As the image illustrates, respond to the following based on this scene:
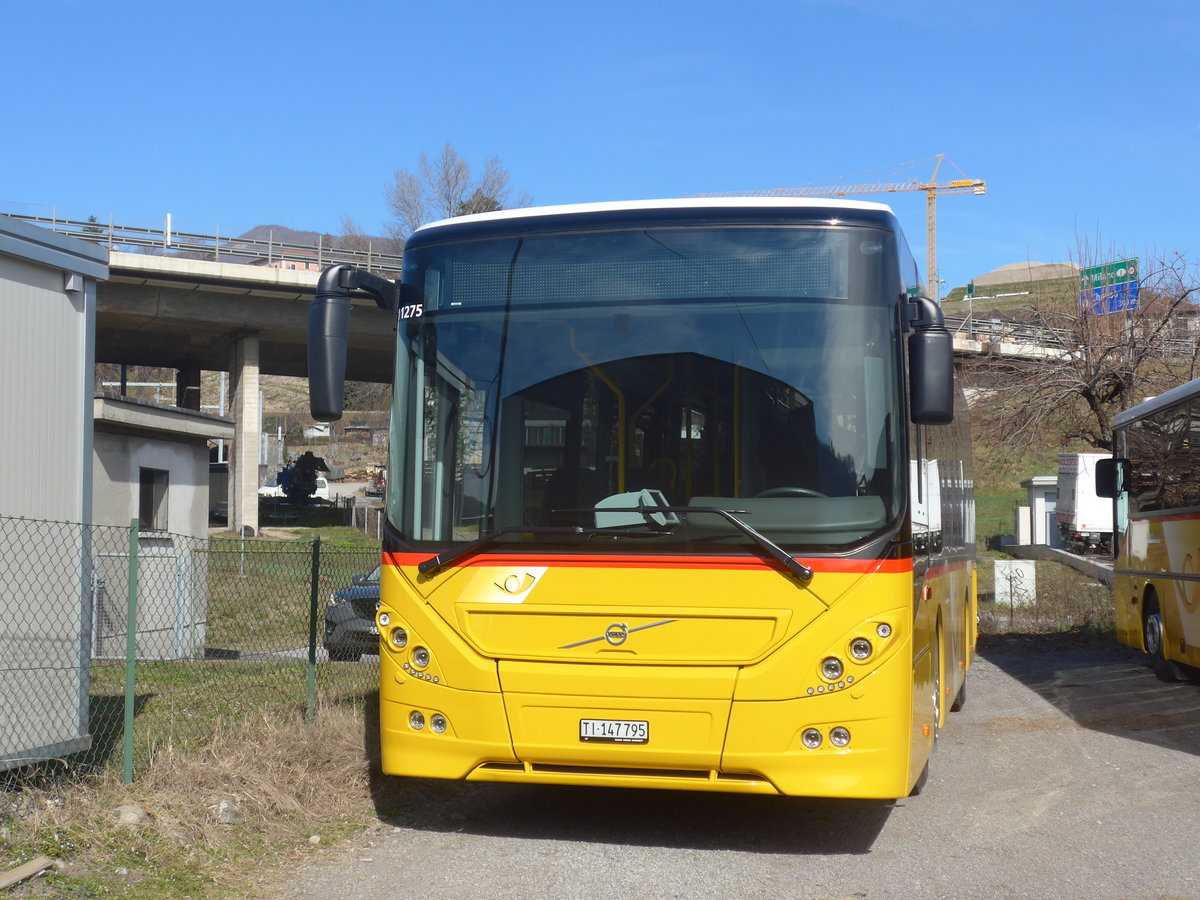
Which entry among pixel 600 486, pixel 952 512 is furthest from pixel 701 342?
pixel 952 512

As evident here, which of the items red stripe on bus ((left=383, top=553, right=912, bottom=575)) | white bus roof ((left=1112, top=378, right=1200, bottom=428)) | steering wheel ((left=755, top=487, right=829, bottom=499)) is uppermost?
white bus roof ((left=1112, top=378, right=1200, bottom=428))

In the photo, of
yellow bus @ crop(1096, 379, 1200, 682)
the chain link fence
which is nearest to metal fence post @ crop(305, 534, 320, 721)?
the chain link fence

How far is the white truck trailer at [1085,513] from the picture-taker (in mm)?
36250

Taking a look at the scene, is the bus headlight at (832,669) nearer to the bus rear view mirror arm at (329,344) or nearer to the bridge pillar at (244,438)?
the bus rear view mirror arm at (329,344)

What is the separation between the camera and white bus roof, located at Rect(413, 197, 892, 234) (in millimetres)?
6684

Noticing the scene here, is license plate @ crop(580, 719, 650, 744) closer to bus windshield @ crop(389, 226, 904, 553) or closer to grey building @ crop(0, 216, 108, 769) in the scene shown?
bus windshield @ crop(389, 226, 904, 553)

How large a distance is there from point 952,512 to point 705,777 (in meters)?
4.99

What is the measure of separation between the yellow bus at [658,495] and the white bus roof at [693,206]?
2 cm

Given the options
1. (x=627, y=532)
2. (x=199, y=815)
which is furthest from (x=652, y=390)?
(x=199, y=815)

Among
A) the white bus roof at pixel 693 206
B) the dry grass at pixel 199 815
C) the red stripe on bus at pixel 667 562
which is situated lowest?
the dry grass at pixel 199 815

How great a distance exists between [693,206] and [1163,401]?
8470 millimetres

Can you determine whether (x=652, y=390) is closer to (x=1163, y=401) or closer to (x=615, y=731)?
(x=615, y=731)

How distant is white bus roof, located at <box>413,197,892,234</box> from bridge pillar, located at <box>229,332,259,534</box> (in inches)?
1454

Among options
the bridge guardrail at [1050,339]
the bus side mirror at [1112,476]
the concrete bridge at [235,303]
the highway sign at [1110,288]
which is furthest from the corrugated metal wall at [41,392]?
the concrete bridge at [235,303]
